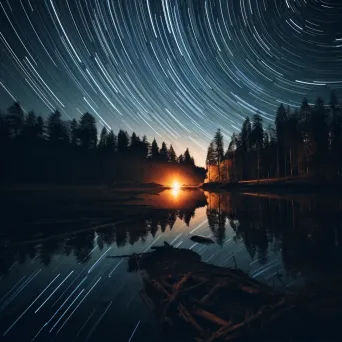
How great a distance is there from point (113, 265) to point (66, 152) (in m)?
68.5

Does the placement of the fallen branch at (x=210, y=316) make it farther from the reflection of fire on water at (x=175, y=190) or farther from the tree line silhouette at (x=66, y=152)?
the tree line silhouette at (x=66, y=152)

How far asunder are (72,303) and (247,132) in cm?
7827

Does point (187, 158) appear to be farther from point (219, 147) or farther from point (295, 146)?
point (295, 146)

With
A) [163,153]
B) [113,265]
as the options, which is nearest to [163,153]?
[163,153]

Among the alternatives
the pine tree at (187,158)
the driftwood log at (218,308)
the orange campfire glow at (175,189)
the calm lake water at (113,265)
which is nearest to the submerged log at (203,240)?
the calm lake water at (113,265)

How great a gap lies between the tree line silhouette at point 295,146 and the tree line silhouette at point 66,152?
4072cm

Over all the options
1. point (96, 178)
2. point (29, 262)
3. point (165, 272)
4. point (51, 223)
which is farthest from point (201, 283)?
point (96, 178)

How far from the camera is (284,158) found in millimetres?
62375

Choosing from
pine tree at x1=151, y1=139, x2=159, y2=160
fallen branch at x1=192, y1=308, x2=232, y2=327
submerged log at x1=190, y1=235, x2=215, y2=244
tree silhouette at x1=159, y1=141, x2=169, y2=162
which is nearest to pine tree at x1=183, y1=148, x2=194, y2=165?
tree silhouette at x1=159, y1=141, x2=169, y2=162

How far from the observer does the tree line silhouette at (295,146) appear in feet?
165

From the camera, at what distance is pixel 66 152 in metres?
71.2

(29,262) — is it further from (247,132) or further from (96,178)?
(247,132)

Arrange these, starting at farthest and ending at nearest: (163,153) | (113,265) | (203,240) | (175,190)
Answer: (163,153), (175,190), (203,240), (113,265)

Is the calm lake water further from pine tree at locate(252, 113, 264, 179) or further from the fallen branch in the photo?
pine tree at locate(252, 113, 264, 179)
